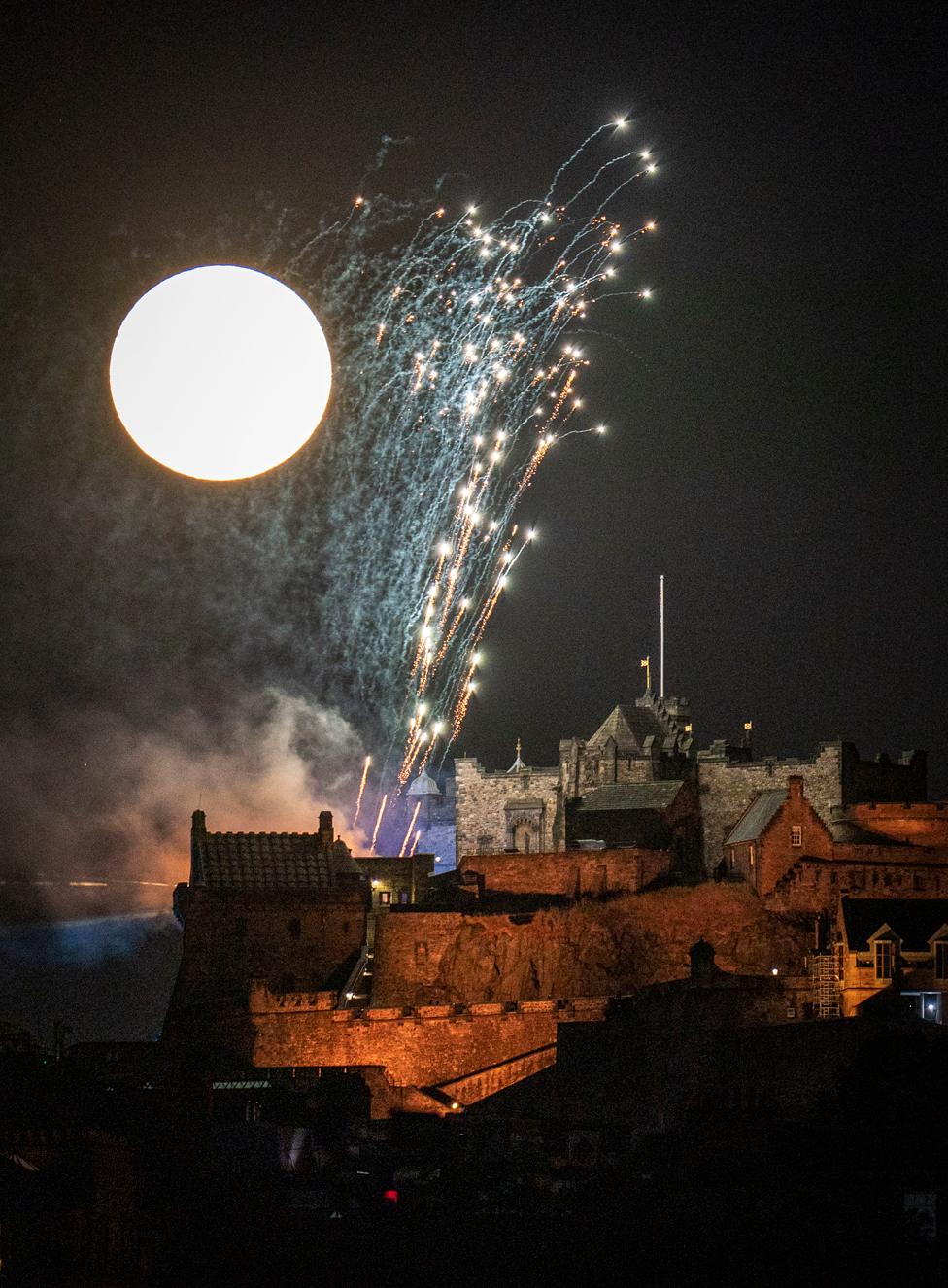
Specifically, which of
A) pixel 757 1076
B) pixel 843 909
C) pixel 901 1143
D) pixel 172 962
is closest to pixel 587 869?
pixel 843 909

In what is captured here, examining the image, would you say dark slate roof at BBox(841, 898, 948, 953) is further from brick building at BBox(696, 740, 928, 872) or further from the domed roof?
the domed roof

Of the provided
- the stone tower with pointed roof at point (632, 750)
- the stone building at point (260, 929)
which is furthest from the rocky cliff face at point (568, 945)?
the stone tower with pointed roof at point (632, 750)

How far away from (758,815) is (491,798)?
1748 cm

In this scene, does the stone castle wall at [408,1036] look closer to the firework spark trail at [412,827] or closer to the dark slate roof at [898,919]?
the dark slate roof at [898,919]

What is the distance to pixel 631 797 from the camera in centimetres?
9612

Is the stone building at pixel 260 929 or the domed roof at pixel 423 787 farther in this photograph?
the domed roof at pixel 423 787

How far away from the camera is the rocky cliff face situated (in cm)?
8319

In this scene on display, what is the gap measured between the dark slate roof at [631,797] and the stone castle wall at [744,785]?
1.58 metres

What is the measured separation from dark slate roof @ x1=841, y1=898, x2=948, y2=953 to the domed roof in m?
48.8

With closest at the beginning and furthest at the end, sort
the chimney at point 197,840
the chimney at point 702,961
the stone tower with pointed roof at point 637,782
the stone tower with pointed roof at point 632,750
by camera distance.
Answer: the chimney at point 702,961 < the chimney at point 197,840 < the stone tower with pointed roof at point 637,782 < the stone tower with pointed roof at point 632,750

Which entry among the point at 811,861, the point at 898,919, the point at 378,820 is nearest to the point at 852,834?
the point at 811,861

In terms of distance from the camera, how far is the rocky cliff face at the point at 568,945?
83.2 m

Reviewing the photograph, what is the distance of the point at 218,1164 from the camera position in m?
70.8

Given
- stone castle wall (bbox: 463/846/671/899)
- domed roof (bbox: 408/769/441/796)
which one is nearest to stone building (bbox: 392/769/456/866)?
domed roof (bbox: 408/769/441/796)
